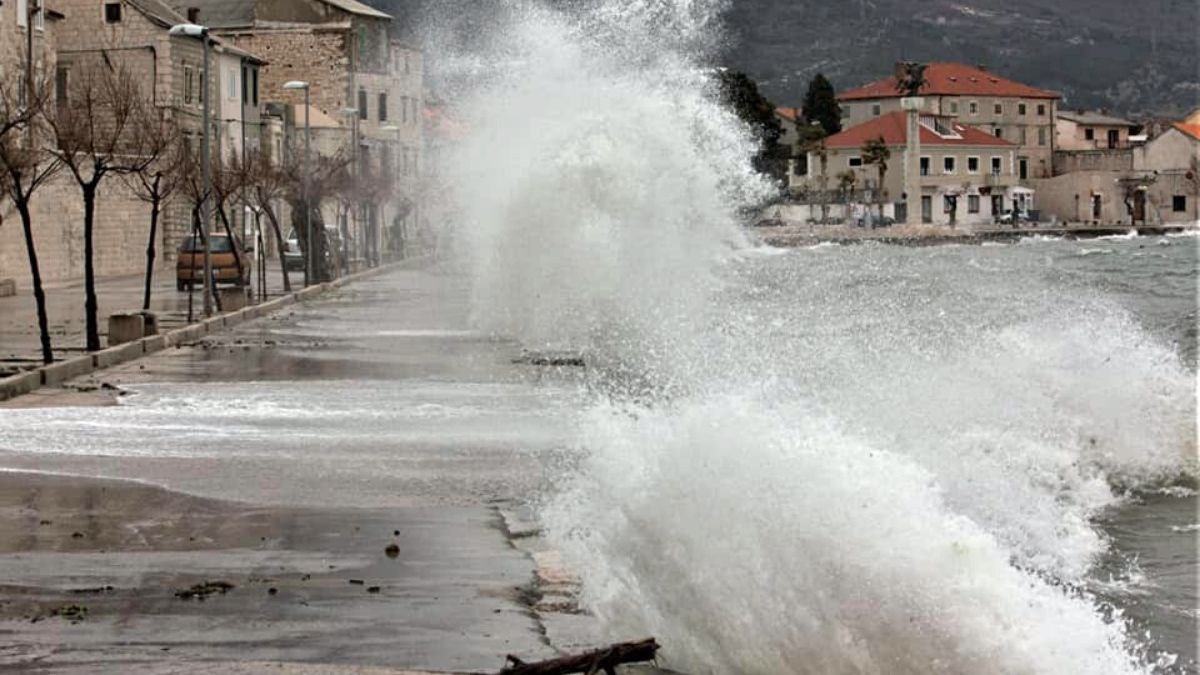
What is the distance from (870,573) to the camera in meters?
7.99

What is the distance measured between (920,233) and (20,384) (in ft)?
453

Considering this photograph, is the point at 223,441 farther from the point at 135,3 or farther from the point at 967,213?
the point at 967,213

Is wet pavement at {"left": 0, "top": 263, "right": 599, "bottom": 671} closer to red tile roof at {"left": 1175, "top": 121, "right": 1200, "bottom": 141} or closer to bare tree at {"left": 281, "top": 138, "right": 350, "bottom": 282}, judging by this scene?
bare tree at {"left": 281, "top": 138, "right": 350, "bottom": 282}

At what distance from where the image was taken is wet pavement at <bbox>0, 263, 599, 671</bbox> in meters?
9.32

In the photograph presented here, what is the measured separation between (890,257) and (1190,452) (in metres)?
96.0

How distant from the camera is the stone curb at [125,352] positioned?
22.7 metres

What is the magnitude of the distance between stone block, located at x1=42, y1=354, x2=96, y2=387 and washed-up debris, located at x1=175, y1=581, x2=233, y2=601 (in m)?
13.7

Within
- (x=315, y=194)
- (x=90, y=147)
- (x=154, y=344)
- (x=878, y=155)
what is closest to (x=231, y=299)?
(x=90, y=147)

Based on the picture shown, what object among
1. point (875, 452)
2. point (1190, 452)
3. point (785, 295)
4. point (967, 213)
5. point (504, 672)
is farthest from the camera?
point (967, 213)

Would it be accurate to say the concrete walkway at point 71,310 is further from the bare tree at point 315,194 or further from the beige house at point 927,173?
the beige house at point 927,173

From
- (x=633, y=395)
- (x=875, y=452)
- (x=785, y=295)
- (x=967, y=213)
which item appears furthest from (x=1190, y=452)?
(x=967, y=213)

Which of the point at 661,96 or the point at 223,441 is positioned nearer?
the point at 223,441

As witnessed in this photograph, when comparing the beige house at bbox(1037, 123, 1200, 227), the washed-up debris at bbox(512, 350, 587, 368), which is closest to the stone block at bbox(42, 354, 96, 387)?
the washed-up debris at bbox(512, 350, 587, 368)

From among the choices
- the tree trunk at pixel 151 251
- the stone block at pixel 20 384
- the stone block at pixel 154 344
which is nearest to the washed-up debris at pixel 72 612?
the stone block at pixel 20 384
